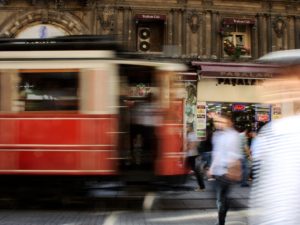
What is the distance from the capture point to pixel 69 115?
10.4 m

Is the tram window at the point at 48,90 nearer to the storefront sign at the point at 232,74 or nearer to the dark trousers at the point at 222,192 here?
the dark trousers at the point at 222,192

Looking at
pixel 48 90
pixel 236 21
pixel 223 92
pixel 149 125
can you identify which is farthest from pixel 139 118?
pixel 236 21

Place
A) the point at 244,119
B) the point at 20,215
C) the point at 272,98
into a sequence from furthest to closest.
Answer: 1. the point at 244,119
2. the point at 20,215
3. the point at 272,98

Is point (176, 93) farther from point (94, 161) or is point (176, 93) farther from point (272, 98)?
point (272, 98)

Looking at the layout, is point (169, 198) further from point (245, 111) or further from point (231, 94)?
point (231, 94)

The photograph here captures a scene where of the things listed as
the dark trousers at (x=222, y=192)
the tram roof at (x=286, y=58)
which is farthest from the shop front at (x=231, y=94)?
the tram roof at (x=286, y=58)

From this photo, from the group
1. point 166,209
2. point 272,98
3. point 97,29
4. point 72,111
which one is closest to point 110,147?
point 72,111

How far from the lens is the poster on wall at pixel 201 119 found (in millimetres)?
21233

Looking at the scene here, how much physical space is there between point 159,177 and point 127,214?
1.20 metres

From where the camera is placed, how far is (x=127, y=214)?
9875 mm

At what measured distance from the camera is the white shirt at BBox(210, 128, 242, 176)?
7.78m

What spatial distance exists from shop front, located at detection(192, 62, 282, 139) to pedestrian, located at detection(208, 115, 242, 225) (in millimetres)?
13340

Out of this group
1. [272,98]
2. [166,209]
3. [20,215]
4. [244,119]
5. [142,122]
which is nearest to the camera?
[272,98]

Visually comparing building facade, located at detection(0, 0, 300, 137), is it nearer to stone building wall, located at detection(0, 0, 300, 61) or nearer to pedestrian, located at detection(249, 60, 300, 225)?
stone building wall, located at detection(0, 0, 300, 61)
